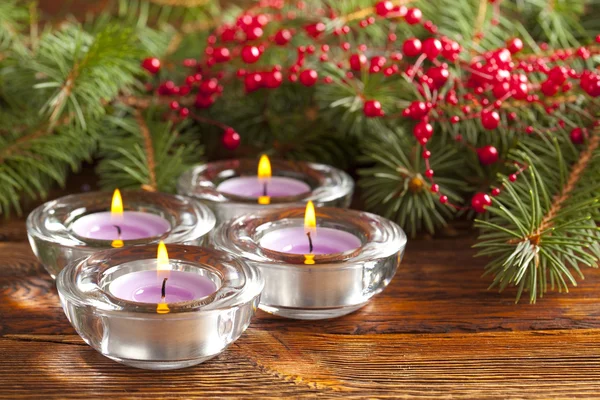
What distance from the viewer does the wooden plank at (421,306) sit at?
554 mm

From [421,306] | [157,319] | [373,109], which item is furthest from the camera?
[373,109]

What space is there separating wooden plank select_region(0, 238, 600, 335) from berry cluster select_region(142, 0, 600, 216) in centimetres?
6

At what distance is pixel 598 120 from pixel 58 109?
444 millimetres

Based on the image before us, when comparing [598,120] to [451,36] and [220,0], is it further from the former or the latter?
[220,0]

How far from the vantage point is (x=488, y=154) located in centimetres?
66

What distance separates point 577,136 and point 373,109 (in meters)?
0.17

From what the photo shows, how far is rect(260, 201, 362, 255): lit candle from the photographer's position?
23.5 inches

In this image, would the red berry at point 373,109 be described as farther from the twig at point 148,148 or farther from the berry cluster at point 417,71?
the twig at point 148,148

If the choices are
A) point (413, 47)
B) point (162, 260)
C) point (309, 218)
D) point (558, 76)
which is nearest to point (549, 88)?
point (558, 76)

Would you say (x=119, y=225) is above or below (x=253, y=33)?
below

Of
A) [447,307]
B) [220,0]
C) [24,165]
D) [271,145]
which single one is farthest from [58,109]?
[220,0]

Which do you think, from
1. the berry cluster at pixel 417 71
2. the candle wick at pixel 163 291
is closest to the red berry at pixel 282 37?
the berry cluster at pixel 417 71

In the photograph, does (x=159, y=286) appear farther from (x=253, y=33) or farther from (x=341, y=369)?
(x=253, y=33)

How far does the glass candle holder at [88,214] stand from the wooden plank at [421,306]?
3 cm
